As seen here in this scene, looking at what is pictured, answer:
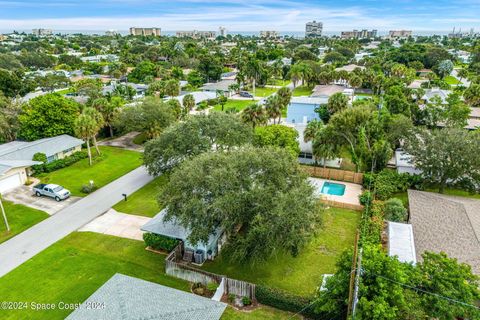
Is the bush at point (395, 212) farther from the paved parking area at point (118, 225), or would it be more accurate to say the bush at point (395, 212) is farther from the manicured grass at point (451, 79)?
the manicured grass at point (451, 79)

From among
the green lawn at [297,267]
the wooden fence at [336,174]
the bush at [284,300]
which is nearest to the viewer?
the bush at [284,300]

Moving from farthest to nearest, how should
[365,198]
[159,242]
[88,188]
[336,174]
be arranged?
1. [336,174]
2. [88,188]
3. [365,198]
4. [159,242]

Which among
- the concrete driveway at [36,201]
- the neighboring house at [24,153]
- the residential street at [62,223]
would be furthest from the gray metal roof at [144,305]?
the neighboring house at [24,153]

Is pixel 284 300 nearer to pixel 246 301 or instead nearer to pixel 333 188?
pixel 246 301

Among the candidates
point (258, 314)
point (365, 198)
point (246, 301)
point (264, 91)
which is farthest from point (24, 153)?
point (264, 91)

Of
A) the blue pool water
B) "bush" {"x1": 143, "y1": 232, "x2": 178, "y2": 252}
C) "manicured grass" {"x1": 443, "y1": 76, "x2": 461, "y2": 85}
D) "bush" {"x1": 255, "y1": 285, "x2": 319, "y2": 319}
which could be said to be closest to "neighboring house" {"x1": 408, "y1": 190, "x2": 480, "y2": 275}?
the blue pool water

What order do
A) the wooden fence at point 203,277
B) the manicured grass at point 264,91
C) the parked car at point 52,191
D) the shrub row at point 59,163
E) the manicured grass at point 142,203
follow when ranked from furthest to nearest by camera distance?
1. the manicured grass at point 264,91
2. the shrub row at point 59,163
3. the parked car at point 52,191
4. the manicured grass at point 142,203
5. the wooden fence at point 203,277

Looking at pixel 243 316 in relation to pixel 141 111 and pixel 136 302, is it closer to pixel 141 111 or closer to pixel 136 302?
pixel 136 302
